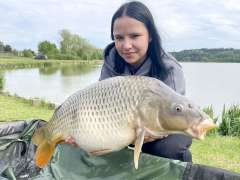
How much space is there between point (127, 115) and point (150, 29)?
2.05 ft

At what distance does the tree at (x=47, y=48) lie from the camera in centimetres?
4541

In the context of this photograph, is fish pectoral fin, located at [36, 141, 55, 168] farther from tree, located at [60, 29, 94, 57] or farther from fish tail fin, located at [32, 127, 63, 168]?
tree, located at [60, 29, 94, 57]

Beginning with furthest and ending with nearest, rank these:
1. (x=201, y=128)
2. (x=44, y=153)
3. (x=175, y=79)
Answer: (x=175, y=79)
(x=44, y=153)
(x=201, y=128)

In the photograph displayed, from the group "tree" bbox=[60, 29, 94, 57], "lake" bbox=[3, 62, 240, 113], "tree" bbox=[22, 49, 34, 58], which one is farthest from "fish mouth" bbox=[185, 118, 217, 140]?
"tree" bbox=[22, 49, 34, 58]

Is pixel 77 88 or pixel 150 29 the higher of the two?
pixel 150 29

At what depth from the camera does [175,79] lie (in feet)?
6.04

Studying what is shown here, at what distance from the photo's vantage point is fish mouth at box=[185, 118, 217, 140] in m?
1.21

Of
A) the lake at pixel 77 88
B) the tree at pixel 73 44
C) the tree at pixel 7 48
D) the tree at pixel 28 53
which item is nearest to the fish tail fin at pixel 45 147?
the lake at pixel 77 88

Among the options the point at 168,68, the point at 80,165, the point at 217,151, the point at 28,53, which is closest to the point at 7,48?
the point at 28,53

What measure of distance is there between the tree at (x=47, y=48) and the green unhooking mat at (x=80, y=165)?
43.2 metres

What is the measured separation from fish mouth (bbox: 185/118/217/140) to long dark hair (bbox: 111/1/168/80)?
2.12 feet

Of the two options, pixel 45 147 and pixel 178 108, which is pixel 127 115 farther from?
pixel 45 147

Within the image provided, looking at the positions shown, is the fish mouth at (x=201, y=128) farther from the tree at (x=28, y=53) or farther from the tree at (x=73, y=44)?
the tree at (x=28, y=53)

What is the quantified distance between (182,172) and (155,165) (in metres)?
0.13
